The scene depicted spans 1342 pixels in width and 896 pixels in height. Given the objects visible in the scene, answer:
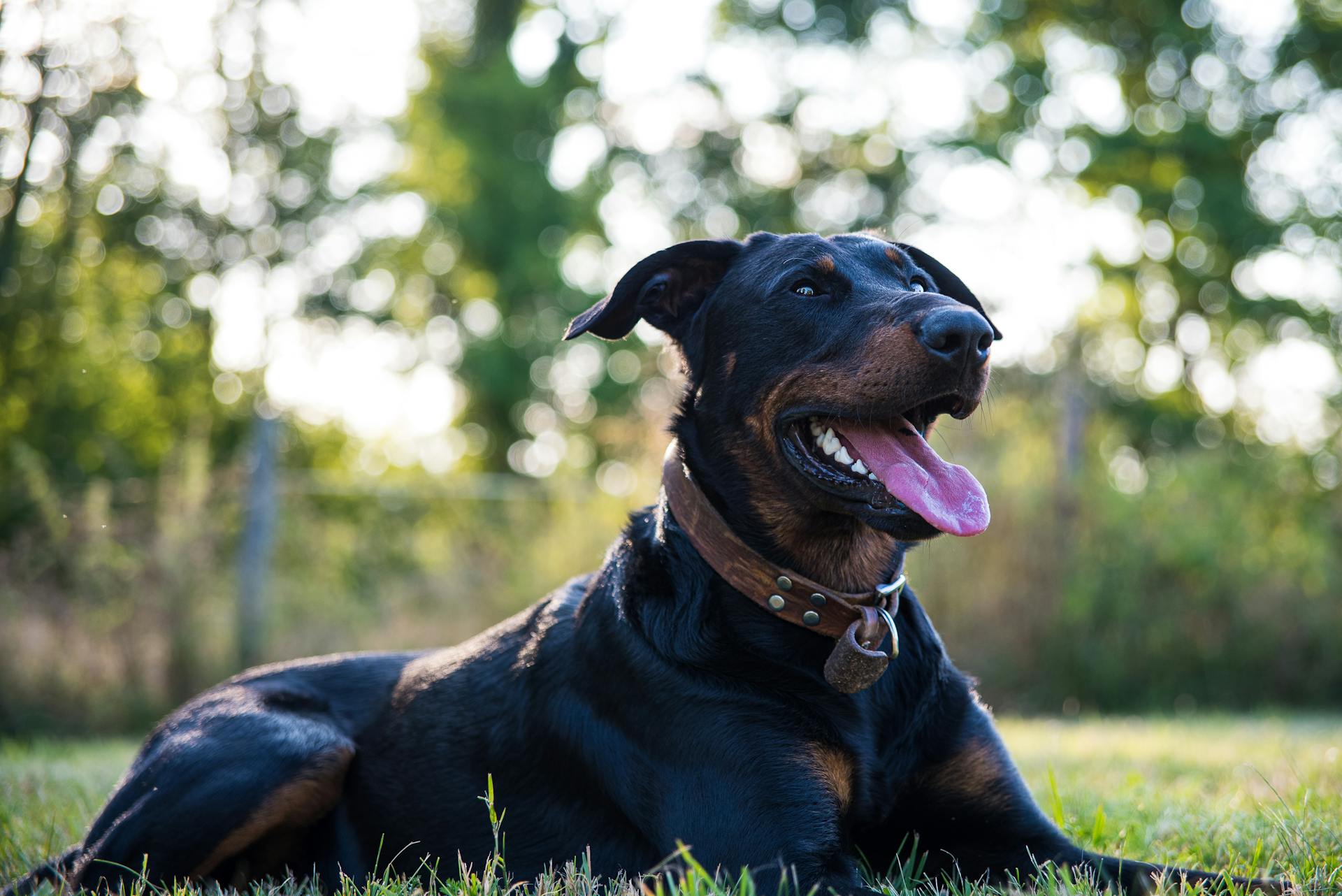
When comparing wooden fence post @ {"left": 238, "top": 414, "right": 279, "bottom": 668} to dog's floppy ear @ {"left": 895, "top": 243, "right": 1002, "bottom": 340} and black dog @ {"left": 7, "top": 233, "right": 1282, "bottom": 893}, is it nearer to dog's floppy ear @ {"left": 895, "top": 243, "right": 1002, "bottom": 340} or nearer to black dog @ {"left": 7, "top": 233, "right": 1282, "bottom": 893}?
black dog @ {"left": 7, "top": 233, "right": 1282, "bottom": 893}

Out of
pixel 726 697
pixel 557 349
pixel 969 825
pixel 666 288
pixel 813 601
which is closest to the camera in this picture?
pixel 726 697

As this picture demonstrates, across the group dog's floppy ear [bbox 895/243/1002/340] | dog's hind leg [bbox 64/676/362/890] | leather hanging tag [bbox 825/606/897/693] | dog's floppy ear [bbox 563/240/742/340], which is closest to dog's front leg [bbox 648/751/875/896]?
leather hanging tag [bbox 825/606/897/693]

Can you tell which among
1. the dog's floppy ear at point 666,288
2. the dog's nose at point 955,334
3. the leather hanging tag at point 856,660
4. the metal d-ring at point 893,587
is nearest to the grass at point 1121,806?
the leather hanging tag at point 856,660

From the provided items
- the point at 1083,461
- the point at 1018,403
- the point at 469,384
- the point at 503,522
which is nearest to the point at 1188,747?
the point at 1083,461

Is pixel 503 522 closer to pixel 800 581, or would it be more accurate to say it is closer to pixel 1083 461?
pixel 1083 461

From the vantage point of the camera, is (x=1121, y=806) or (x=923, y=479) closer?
(x=923, y=479)

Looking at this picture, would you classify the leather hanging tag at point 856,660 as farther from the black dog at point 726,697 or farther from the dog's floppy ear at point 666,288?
the dog's floppy ear at point 666,288

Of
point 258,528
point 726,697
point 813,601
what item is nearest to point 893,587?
point 813,601

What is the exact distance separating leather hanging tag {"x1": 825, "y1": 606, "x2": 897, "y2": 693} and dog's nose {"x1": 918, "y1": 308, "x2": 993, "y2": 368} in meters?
0.67

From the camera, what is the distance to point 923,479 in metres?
2.87

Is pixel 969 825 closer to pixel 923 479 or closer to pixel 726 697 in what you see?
pixel 726 697

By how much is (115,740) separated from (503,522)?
16.0ft

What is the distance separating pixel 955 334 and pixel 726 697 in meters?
1.03

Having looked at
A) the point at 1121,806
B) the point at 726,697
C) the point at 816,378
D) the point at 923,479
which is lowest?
the point at 1121,806
